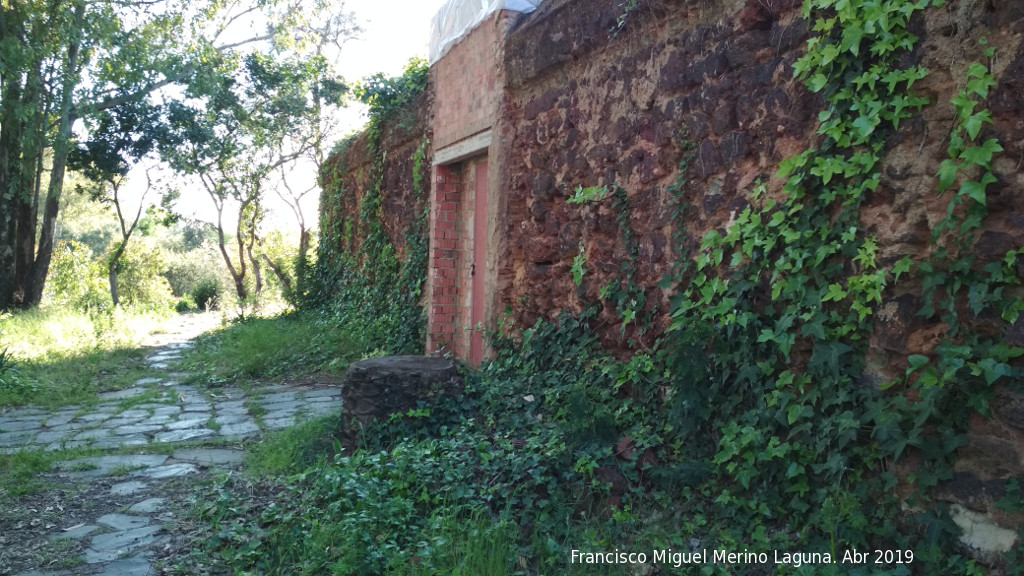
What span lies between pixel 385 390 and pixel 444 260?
270 cm

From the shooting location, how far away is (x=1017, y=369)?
2.35 metres

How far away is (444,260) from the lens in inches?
286

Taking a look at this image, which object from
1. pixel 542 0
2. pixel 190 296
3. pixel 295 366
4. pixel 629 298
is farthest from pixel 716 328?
pixel 190 296

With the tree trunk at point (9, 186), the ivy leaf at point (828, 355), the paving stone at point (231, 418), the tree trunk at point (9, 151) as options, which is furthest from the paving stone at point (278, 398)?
the tree trunk at point (9, 186)

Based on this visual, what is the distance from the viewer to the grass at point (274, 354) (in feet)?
27.1

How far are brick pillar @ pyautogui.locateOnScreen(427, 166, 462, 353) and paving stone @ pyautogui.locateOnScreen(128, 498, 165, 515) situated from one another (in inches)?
137

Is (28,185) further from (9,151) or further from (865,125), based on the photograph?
(865,125)

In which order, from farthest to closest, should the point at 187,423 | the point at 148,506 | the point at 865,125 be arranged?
the point at 187,423, the point at 148,506, the point at 865,125

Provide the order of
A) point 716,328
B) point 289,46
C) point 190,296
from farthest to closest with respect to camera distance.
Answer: point 190,296 → point 289,46 → point 716,328

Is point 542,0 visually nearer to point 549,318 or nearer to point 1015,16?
point 549,318

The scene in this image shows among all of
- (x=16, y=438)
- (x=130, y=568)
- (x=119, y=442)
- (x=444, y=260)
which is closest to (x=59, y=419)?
(x=16, y=438)

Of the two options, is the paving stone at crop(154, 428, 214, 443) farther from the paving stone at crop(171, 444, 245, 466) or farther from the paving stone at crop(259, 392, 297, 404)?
the paving stone at crop(259, 392, 297, 404)

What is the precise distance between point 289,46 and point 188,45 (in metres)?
3.07

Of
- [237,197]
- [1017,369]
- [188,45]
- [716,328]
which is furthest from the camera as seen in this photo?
[237,197]
